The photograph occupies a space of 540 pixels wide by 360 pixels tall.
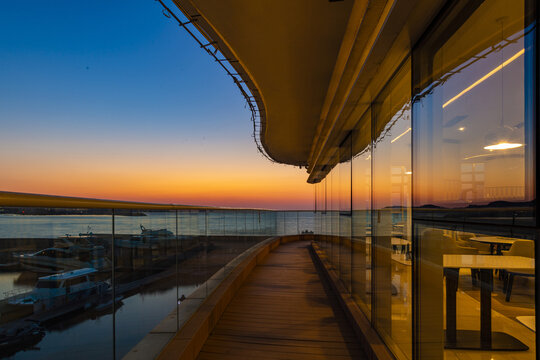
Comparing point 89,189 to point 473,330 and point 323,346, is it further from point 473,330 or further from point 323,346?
point 473,330

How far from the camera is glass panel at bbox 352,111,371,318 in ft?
10.6

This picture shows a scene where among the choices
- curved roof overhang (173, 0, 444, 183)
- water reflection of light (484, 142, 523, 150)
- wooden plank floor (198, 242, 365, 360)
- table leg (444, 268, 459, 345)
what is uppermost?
curved roof overhang (173, 0, 444, 183)

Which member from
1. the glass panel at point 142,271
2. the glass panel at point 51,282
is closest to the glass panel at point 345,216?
the glass panel at point 142,271

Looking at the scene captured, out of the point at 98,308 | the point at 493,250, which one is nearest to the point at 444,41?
the point at 493,250

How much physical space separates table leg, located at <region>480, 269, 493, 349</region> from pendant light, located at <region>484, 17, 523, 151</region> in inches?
19.3

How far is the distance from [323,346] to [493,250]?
2167mm

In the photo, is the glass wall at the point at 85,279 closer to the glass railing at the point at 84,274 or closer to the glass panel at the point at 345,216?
the glass railing at the point at 84,274

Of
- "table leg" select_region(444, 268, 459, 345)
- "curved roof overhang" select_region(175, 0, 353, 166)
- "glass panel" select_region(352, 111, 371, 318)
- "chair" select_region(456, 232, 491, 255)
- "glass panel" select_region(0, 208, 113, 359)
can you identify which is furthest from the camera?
"glass panel" select_region(352, 111, 371, 318)

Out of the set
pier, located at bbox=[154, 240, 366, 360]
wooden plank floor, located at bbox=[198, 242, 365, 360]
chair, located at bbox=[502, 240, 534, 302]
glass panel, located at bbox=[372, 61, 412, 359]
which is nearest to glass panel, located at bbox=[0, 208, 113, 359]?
pier, located at bbox=[154, 240, 366, 360]

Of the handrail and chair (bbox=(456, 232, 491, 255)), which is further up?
the handrail

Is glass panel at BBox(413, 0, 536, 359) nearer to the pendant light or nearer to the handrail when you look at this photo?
the pendant light

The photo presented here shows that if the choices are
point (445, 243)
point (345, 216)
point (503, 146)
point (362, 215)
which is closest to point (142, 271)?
point (445, 243)

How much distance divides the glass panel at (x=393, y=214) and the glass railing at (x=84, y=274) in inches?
69.5

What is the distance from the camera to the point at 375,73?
2.35 meters
